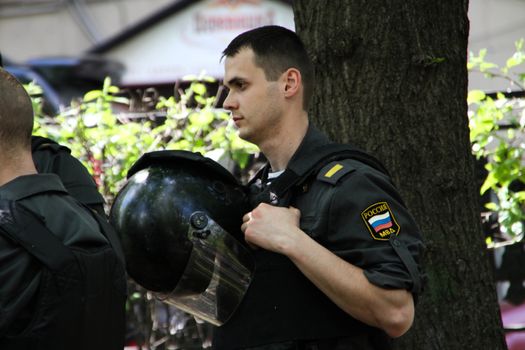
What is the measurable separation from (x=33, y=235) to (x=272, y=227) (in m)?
0.69

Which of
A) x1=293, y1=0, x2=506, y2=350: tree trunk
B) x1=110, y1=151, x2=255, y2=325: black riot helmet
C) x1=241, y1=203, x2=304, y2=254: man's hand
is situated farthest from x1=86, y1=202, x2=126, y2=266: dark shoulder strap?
x1=293, y1=0, x2=506, y2=350: tree trunk

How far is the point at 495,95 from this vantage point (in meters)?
5.66

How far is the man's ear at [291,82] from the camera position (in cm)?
311

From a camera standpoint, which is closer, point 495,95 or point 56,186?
point 56,186

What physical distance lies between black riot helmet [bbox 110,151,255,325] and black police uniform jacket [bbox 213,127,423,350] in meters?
0.07

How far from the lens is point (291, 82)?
3.13 metres

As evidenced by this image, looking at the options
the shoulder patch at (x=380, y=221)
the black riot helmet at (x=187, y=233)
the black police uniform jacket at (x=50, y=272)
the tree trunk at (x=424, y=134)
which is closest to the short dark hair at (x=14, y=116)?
the black police uniform jacket at (x=50, y=272)

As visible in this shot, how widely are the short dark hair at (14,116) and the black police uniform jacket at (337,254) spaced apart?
2.52ft

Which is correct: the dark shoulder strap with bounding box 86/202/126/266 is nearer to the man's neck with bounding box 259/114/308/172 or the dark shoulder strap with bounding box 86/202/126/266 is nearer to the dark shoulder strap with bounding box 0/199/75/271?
the dark shoulder strap with bounding box 0/199/75/271

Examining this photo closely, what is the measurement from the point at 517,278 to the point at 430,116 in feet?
7.35

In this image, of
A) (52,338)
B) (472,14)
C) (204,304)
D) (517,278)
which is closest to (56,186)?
(52,338)

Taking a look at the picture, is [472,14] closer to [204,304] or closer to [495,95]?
[495,95]

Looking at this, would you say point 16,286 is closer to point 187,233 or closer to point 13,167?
point 13,167

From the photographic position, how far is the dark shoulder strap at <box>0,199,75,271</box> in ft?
7.97
